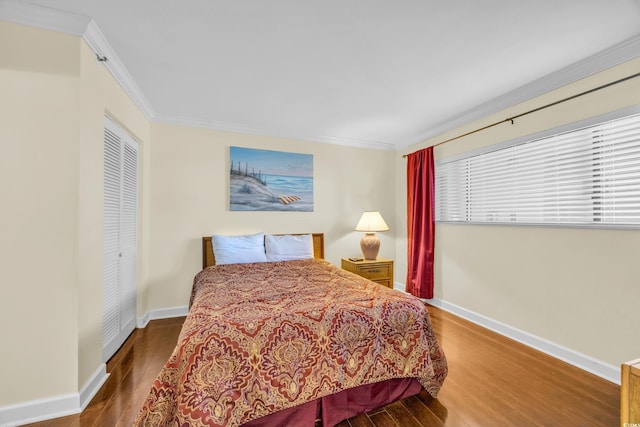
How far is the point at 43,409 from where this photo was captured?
1.63 m

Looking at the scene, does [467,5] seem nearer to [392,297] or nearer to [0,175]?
[392,297]

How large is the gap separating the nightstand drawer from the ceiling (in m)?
2.00

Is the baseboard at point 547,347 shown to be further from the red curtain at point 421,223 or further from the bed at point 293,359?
the bed at point 293,359

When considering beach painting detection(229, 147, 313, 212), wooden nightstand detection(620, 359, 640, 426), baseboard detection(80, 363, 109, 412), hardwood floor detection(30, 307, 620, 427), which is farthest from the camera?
beach painting detection(229, 147, 313, 212)

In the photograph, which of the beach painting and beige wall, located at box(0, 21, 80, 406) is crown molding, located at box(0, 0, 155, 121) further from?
the beach painting

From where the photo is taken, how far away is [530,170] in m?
2.64

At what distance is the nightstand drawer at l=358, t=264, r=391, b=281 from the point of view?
3.66 m

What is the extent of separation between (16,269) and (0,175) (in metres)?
0.56

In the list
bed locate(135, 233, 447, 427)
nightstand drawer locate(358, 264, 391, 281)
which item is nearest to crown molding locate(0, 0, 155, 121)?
bed locate(135, 233, 447, 427)

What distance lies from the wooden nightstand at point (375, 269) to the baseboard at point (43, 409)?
283 cm

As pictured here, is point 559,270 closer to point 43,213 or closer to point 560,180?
point 560,180

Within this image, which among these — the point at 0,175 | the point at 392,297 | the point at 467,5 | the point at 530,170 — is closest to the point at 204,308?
the point at 392,297

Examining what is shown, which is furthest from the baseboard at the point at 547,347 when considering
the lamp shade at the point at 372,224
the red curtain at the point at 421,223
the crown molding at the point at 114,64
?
the crown molding at the point at 114,64

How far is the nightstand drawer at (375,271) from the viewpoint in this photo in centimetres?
366
